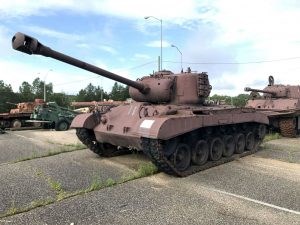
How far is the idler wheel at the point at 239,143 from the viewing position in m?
13.2

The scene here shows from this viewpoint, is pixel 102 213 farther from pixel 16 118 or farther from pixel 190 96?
pixel 16 118

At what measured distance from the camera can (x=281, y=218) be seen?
706cm

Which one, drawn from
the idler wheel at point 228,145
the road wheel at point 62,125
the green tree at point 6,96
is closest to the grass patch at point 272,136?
the idler wheel at point 228,145

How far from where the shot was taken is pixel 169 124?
9547 mm

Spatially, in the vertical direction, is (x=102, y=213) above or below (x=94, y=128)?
below

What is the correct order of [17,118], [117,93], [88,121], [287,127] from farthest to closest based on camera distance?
1. [117,93]
2. [17,118]
3. [287,127]
4. [88,121]

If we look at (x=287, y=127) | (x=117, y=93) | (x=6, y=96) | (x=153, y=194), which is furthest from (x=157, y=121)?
(x=117, y=93)

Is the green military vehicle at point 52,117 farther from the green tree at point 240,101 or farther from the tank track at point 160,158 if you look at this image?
the tank track at point 160,158

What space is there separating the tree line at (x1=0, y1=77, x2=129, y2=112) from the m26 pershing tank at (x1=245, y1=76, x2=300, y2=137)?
31.6 meters

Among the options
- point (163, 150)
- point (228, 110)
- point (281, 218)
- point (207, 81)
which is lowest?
point (281, 218)

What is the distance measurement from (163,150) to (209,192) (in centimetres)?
157

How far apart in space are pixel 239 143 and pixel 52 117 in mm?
15939

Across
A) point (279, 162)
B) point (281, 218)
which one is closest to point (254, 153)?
point (279, 162)

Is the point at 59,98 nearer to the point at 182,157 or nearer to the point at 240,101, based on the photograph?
the point at 240,101
